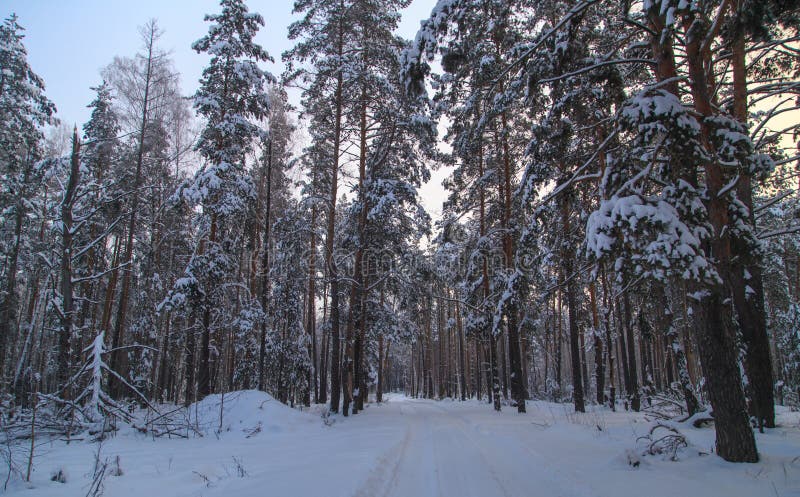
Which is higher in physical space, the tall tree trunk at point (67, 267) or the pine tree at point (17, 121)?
the pine tree at point (17, 121)

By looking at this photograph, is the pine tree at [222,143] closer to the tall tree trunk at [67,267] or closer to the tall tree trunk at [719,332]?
the tall tree trunk at [67,267]

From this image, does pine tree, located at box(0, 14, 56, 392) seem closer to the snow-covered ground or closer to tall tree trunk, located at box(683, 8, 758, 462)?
the snow-covered ground

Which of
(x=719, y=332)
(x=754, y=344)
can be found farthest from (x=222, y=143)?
(x=754, y=344)

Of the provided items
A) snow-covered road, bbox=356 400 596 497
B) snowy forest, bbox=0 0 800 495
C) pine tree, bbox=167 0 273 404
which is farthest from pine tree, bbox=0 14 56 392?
snow-covered road, bbox=356 400 596 497

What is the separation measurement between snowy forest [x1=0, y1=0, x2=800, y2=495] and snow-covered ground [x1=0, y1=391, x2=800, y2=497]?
0.82ft

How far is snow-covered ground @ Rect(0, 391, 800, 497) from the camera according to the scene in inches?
165

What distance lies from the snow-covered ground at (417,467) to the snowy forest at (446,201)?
0.82 feet

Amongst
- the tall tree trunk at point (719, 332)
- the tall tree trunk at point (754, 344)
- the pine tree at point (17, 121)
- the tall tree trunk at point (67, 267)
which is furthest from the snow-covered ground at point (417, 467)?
the pine tree at point (17, 121)

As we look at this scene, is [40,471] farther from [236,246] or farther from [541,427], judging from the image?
[236,246]

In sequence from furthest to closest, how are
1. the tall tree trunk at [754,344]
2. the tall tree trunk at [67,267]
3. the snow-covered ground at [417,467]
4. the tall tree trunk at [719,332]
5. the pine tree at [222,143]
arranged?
the pine tree at [222,143] < the tall tree trunk at [67,267] < the tall tree trunk at [754,344] < the tall tree trunk at [719,332] < the snow-covered ground at [417,467]

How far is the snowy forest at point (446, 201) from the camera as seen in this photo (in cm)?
516

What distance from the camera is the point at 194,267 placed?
494 inches

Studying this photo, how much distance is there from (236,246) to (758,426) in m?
16.4

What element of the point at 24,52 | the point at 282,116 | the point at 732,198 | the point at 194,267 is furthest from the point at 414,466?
the point at 24,52
